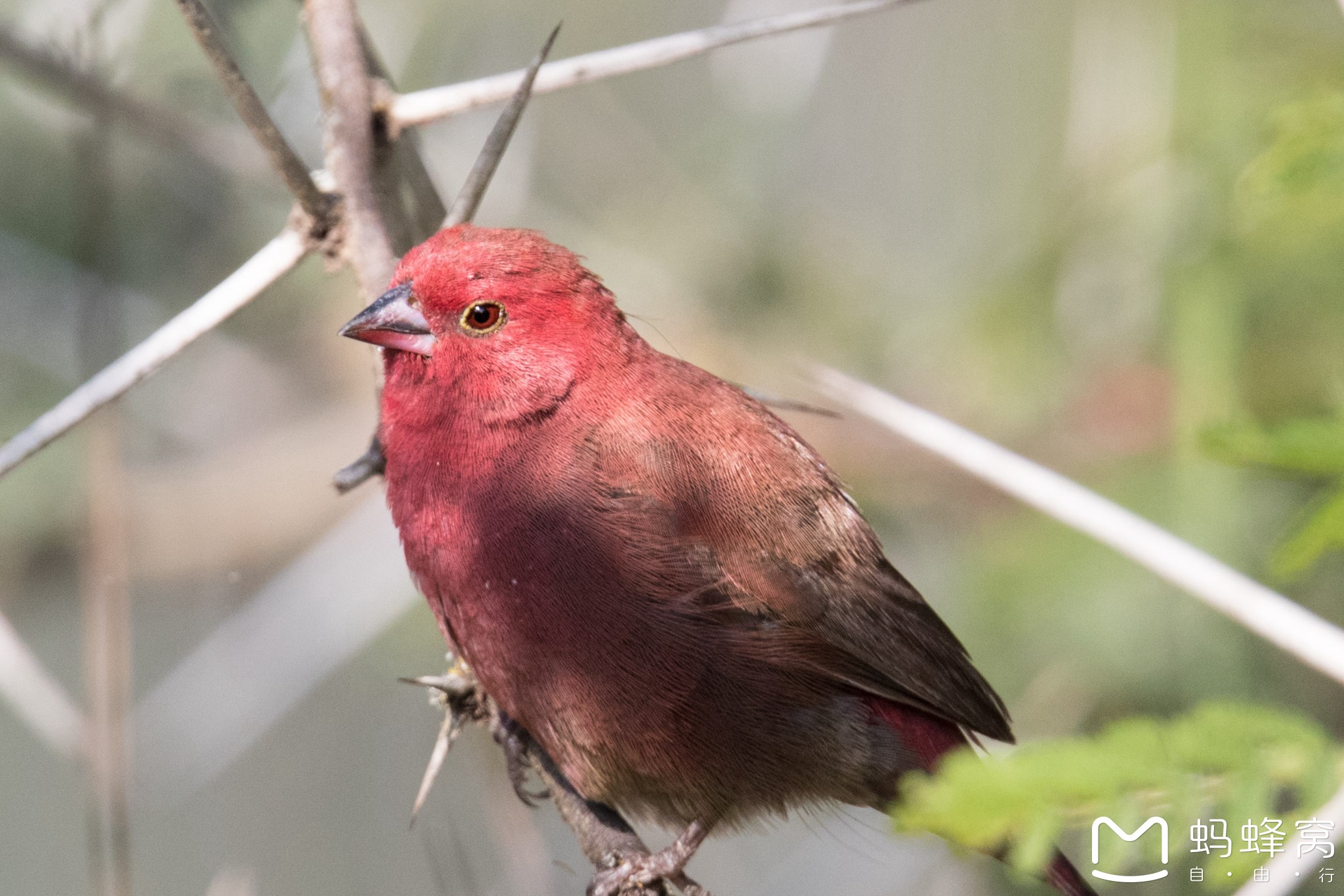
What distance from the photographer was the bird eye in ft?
10.7

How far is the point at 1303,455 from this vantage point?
1.36m

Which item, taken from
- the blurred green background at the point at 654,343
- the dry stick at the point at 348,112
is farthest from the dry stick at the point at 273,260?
the blurred green background at the point at 654,343

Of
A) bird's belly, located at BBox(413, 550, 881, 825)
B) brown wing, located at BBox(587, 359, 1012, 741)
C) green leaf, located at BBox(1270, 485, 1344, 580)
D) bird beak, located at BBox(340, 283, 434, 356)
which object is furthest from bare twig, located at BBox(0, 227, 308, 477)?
green leaf, located at BBox(1270, 485, 1344, 580)

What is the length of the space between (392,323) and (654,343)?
323cm

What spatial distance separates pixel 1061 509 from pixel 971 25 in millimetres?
7238

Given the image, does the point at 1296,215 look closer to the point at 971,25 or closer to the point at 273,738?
the point at 273,738

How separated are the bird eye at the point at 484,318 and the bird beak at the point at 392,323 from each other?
0.36 feet

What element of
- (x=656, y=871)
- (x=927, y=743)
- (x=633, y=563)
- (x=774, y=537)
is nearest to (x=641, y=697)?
(x=633, y=563)

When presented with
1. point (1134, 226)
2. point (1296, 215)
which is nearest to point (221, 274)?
point (1134, 226)

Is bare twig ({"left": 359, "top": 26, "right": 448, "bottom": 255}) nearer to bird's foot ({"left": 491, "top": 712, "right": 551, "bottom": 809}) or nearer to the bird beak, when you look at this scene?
the bird beak

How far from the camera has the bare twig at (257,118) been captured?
2.23 m

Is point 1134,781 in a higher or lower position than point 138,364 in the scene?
lower

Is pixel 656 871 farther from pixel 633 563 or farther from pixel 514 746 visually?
pixel 633 563

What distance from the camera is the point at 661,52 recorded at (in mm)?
2502
